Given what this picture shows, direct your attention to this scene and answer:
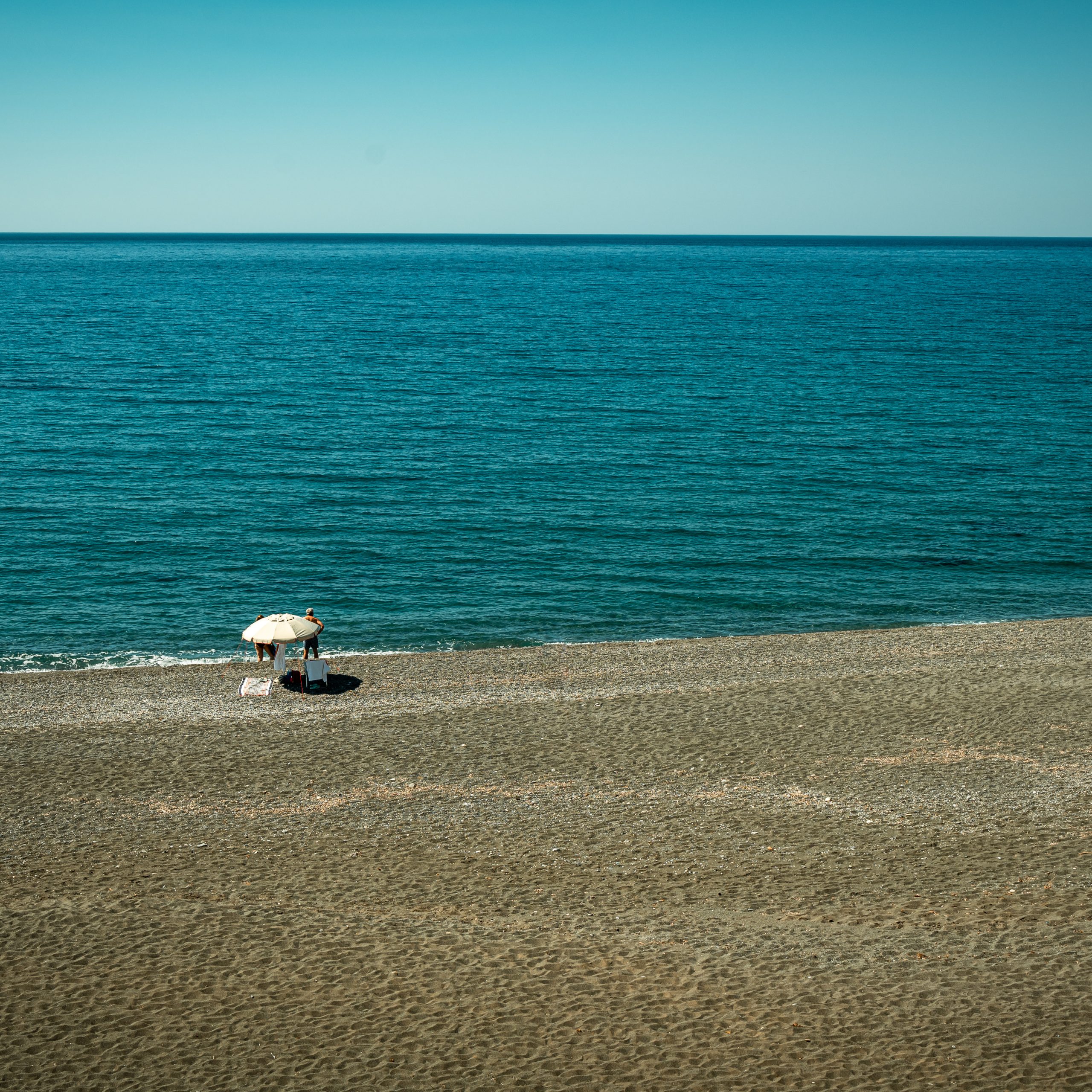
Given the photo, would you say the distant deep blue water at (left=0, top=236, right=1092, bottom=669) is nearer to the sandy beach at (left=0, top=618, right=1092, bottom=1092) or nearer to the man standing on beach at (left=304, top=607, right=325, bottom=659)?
the man standing on beach at (left=304, top=607, right=325, bottom=659)

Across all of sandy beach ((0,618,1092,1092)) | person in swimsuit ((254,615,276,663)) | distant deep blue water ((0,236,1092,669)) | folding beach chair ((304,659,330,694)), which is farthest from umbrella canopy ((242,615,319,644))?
distant deep blue water ((0,236,1092,669))

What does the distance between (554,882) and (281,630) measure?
1032 centimetres

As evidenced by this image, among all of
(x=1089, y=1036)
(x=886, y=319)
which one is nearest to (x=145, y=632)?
(x=1089, y=1036)

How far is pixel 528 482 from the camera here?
41.5 m

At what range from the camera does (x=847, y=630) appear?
1115 inches

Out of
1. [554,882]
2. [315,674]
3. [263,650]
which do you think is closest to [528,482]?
[263,650]

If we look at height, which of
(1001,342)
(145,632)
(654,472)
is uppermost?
(1001,342)

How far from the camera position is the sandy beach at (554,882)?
1125 cm

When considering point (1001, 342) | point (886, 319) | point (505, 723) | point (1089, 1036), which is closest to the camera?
point (1089, 1036)

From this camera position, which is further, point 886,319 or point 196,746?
point 886,319

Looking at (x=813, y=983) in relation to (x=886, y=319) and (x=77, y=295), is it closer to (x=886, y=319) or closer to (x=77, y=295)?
(x=886, y=319)

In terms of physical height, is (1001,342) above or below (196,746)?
above

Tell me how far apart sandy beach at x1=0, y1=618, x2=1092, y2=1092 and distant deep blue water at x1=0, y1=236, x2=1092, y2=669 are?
6514 millimetres

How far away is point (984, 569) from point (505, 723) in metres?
19.1
